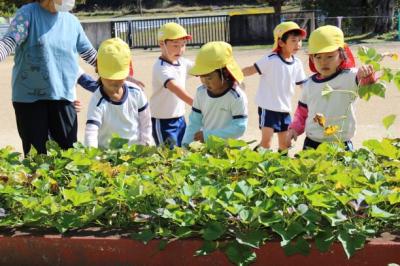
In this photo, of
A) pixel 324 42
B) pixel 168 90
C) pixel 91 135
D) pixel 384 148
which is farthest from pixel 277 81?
pixel 384 148

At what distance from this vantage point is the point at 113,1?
63.5 meters

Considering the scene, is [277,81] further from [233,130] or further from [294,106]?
[294,106]

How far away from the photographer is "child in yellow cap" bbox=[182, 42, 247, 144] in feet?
18.1

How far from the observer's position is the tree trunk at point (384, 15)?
29562mm

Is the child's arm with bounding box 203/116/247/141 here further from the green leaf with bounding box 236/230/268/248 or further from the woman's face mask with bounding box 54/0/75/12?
the green leaf with bounding box 236/230/268/248

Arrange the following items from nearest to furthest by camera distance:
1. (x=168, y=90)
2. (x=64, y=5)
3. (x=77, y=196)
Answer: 1. (x=77, y=196)
2. (x=64, y=5)
3. (x=168, y=90)

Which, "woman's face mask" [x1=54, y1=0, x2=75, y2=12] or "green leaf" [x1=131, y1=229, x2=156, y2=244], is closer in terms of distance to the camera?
"green leaf" [x1=131, y1=229, x2=156, y2=244]

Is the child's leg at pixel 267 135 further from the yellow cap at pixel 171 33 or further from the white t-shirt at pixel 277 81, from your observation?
the yellow cap at pixel 171 33

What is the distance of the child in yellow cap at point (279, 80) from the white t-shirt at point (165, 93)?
0.71 meters

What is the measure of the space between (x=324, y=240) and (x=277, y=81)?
407 cm

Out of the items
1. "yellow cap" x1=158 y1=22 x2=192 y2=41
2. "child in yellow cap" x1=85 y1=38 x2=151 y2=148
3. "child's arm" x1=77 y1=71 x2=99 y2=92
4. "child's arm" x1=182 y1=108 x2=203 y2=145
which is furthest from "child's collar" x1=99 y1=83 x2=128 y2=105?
"yellow cap" x1=158 y1=22 x2=192 y2=41

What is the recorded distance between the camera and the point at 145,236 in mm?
3650

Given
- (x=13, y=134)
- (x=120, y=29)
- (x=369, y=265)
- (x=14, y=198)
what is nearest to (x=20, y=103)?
Result: (x=14, y=198)

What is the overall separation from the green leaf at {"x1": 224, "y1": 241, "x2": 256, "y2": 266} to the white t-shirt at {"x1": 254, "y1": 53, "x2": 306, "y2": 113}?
3995 millimetres
